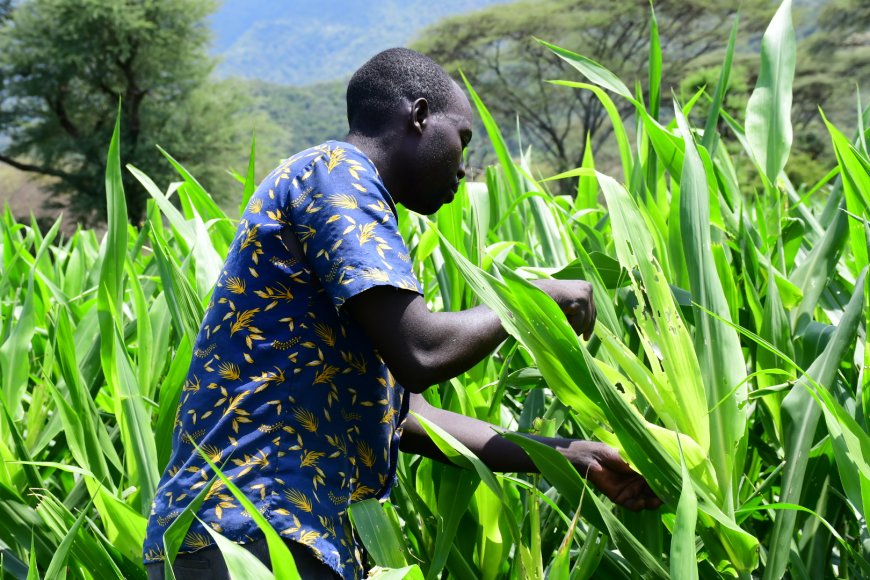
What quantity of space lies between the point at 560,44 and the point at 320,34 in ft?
395

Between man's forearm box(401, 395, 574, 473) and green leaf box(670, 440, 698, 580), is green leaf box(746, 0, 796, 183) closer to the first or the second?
man's forearm box(401, 395, 574, 473)

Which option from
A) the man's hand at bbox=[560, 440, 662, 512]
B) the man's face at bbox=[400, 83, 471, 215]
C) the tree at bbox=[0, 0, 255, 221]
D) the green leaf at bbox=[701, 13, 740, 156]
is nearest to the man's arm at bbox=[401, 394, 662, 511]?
the man's hand at bbox=[560, 440, 662, 512]

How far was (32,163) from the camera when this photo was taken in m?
22.7

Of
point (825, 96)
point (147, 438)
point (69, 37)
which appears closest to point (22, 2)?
point (69, 37)

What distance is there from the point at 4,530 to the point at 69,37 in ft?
72.1

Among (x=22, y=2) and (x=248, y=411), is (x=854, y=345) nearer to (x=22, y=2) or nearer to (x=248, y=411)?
(x=248, y=411)

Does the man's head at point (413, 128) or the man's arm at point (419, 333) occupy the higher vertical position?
the man's head at point (413, 128)

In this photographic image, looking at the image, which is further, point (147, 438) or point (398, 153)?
point (147, 438)

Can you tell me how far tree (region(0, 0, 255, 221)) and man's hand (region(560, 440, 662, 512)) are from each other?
67.4ft

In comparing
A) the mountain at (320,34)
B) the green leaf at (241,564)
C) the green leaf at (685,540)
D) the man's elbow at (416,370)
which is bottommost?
the mountain at (320,34)

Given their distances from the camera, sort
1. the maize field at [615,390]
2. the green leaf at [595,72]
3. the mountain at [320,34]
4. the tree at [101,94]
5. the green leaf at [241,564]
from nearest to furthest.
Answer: the green leaf at [241,564] < the maize field at [615,390] < the green leaf at [595,72] < the tree at [101,94] < the mountain at [320,34]

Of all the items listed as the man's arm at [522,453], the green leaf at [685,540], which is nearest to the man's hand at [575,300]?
the man's arm at [522,453]

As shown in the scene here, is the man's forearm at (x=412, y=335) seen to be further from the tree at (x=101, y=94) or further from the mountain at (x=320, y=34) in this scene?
the mountain at (x=320, y=34)

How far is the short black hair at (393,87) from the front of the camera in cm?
97
